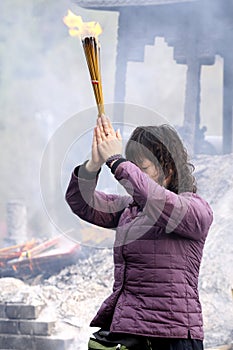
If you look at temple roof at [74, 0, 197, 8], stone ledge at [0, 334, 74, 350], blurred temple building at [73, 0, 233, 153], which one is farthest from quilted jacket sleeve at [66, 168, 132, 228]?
temple roof at [74, 0, 197, 8]

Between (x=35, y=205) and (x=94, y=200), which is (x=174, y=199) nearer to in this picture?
(x=94, y=200)

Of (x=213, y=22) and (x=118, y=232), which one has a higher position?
(x=213, y=22)

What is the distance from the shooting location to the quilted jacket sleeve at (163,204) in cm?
198

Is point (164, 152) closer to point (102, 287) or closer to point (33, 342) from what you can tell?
point (33, 342)

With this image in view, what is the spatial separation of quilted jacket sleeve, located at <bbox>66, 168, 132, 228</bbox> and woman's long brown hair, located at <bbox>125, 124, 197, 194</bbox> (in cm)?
21

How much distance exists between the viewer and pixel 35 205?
10781 mm

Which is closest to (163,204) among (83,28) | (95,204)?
(95,204)


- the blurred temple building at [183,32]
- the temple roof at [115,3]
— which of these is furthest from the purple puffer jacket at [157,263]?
the temple roof at [115,3]

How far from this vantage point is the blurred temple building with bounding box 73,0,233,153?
9320 mm

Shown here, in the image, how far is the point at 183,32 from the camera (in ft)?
31.1

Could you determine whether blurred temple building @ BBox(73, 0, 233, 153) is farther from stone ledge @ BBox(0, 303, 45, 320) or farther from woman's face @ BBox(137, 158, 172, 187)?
woman's face @ BBox(137, 158, 172, 187)

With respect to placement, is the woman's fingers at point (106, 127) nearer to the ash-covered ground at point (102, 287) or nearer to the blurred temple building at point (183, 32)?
the ash-covered ground at point (102, 287)

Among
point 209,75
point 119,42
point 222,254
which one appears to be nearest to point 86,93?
point 119,42

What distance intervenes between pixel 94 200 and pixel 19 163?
33.5ft
